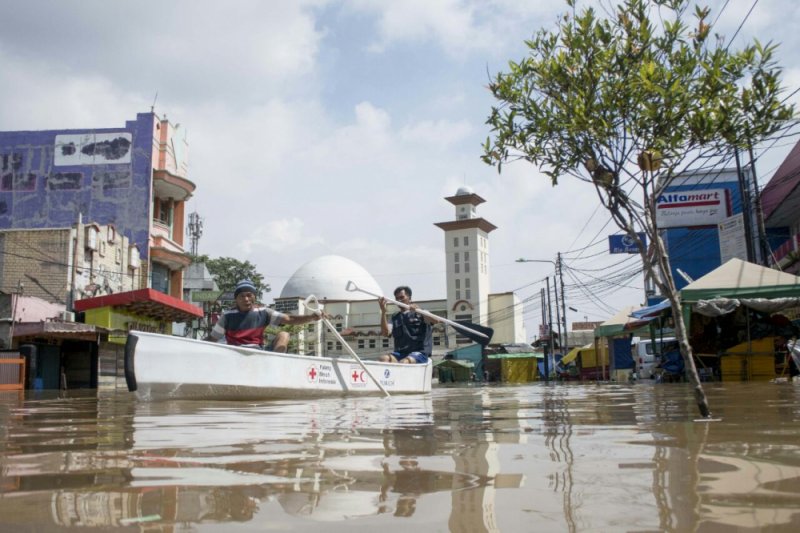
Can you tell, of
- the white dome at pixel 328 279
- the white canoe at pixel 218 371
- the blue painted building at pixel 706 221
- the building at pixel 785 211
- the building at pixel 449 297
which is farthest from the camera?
the white dome at pixel 328 279

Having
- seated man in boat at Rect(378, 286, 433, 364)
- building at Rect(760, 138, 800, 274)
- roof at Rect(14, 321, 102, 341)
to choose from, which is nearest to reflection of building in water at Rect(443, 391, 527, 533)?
seated man in boat at Rect(378, 286, 433, 364)

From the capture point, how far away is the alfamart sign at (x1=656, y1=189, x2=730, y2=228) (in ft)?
92.4

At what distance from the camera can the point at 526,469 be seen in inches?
75.1

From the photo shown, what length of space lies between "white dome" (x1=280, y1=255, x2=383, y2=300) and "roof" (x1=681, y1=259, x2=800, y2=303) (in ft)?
187

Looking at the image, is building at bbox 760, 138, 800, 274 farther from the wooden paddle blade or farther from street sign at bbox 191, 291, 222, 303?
street sign at bbox 191, 291, 222, 303

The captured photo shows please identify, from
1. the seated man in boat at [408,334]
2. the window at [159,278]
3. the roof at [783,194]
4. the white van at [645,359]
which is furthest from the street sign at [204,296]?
the seated man in boat at [408,334]

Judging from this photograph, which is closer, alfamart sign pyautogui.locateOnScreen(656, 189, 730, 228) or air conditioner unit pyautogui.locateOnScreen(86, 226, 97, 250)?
air conditioner unit pyautogui.locateOnScreen(86, 226, 97, 250)

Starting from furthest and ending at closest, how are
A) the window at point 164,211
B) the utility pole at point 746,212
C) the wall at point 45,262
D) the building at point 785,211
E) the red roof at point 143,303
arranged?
1. the window at point 164,211
2. the wall at point 45,262
3. the red roof at point 143,303
4. the building at point 785,211
5. the utility pole at point 746,212

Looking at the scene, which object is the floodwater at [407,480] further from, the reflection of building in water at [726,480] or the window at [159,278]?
the window at [159,278]

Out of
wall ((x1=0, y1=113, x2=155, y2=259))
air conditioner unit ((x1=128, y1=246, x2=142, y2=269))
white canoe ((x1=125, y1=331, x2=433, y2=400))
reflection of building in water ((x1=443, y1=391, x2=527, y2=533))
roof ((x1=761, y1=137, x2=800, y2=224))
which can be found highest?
wall ((x1=0, y1=113, x2=155, y2=259))

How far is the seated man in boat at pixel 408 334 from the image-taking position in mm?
10148

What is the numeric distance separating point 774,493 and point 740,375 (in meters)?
12.8

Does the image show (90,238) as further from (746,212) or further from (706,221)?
(706,221)

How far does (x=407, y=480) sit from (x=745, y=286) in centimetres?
1239
